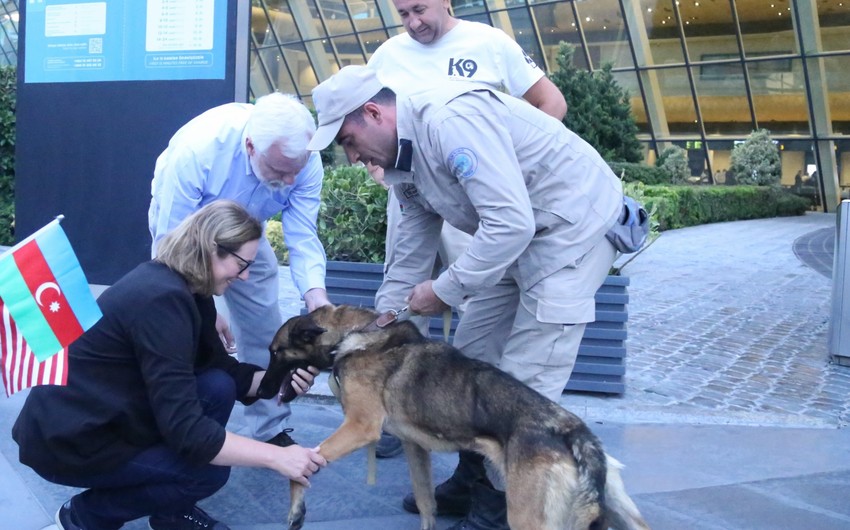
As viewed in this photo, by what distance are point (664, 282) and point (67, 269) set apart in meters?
9.78

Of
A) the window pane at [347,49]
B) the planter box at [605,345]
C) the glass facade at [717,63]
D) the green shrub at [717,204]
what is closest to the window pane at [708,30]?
the glass facade at [717,63]

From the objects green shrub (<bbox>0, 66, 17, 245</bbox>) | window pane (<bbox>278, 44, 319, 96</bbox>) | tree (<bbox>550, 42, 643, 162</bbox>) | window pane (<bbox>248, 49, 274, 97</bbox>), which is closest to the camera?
green shrub (<bbox>0, 66, 17, 245</bbox>)

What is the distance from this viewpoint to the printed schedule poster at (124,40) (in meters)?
6.33

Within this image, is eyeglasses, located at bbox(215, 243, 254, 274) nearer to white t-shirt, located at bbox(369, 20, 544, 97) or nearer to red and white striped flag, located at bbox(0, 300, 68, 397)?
red and white striped flag, located at bbox(0, 300, 68, 397)

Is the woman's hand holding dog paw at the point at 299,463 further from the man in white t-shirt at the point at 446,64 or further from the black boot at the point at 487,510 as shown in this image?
the man in white t-shirt at the point at 446,64

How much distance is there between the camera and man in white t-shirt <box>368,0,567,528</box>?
4449mm

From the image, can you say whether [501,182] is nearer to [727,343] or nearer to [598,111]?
[727,343]

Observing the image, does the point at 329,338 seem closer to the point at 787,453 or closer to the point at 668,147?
the point at 787,453

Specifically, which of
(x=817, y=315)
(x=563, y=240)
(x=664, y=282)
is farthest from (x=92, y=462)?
(x=664, y=282)

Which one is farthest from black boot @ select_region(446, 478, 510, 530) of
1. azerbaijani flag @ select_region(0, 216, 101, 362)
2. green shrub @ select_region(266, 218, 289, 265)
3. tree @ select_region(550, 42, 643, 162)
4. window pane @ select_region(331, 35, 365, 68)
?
window pane @ select_region(331, 35, 365, 68)

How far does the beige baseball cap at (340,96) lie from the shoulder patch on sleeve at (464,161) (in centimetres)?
42

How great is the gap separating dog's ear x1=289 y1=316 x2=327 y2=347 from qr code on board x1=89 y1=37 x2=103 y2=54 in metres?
4.59

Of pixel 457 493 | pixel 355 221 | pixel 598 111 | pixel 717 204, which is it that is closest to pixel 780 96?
pixel 717 204

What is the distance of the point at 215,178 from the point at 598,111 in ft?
54.9
